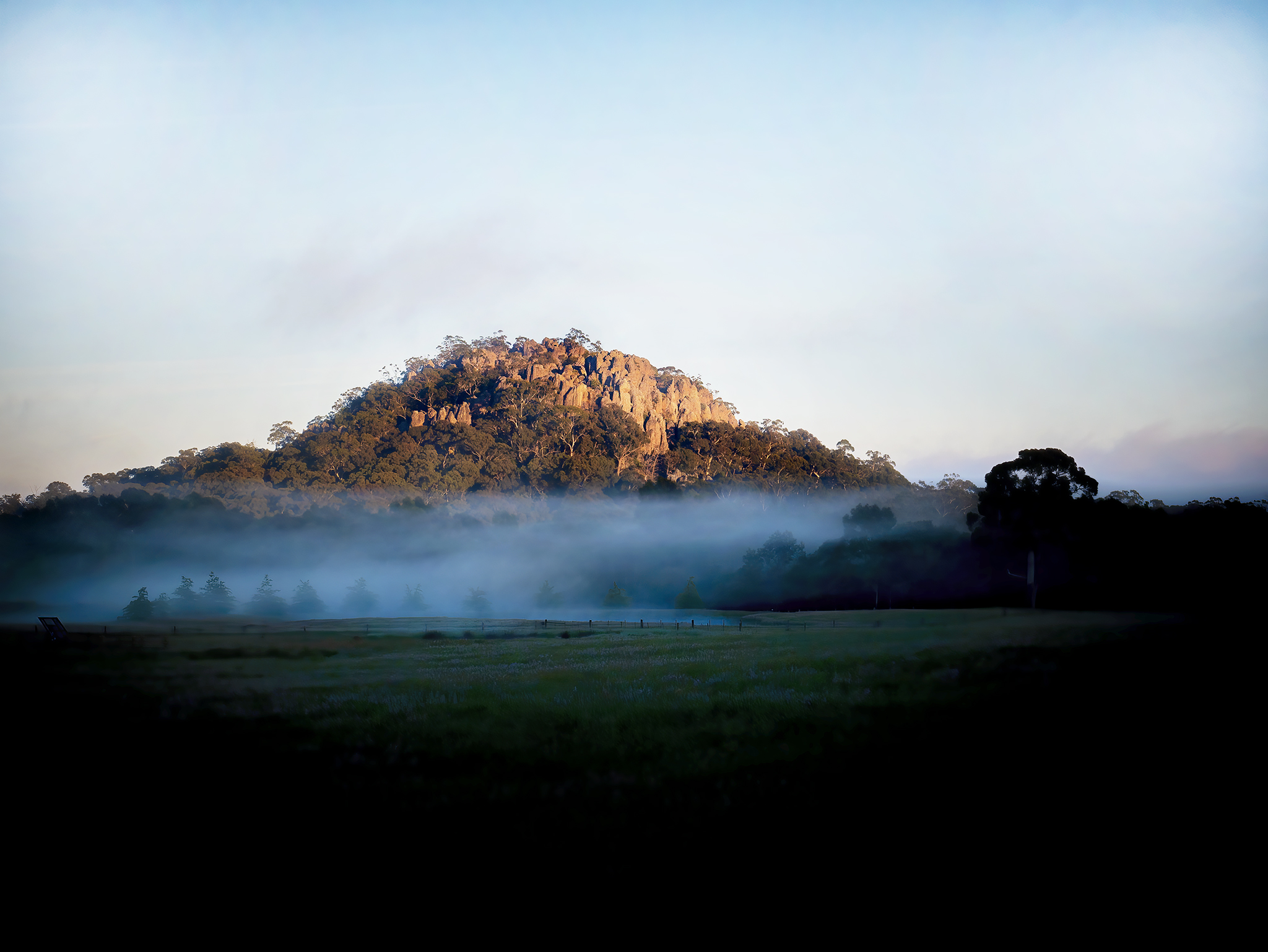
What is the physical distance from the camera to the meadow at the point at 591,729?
1055 cm

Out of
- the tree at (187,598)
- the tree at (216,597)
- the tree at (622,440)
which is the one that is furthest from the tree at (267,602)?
the tree at (622,440)

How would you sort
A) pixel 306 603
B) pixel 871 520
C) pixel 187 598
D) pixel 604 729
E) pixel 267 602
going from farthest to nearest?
pixel 871 520 < pixel 306 603 < pixel 267 602 < pixel 187 598 < pixel 604 729

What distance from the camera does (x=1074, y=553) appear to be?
59156 millimetres

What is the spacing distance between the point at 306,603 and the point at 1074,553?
269ft

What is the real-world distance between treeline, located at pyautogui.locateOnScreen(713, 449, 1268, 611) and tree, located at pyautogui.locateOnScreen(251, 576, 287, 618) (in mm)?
68019

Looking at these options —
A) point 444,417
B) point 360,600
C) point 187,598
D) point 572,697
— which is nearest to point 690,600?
point 360,600

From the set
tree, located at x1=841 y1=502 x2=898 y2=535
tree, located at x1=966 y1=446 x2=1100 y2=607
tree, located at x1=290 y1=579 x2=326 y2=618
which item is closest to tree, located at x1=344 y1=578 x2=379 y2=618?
tree, located at x1=290 y1=579 x2=326 y2=618

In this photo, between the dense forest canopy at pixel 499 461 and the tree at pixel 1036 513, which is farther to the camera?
the dense forest canopy at pixel 499 461

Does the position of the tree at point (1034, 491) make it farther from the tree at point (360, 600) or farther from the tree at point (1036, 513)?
the tree at point (360, 600)

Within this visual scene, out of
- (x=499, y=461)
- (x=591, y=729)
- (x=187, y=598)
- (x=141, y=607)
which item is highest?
(x=499, y=461)

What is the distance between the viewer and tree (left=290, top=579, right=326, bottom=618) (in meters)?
81.5

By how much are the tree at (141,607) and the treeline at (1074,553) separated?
223 ft

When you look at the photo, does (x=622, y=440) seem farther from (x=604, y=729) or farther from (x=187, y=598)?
(x=604, y=729)

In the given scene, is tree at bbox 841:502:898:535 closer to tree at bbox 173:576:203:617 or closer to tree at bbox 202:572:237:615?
tree at bbox 202:572:237:615
